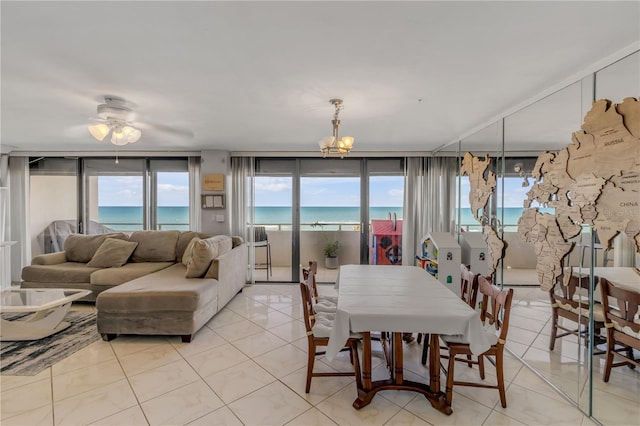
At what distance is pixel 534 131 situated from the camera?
2.54 metres

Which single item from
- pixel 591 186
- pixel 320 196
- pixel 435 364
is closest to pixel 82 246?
pixel 320 196

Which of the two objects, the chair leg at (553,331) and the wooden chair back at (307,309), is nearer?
the wooden chair back at (307,309)

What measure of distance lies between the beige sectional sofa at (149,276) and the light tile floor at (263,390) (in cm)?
26

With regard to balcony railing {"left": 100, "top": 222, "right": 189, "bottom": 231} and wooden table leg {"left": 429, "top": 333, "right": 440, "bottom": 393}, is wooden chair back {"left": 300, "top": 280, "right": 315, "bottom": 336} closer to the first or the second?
wooden table leg {"left": 429, "top": 333, "right": 440, "bottom": 393}

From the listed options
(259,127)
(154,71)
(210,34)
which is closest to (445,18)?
(210,34)

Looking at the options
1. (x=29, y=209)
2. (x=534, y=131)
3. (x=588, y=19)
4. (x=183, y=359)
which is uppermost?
(x=588, y=19)

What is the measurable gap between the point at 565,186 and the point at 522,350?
1589mm

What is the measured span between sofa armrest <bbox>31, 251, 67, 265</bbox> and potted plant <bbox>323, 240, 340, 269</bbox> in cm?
436

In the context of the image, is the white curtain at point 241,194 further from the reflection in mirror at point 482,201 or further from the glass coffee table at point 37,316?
the reflection in mirror at point 482,201

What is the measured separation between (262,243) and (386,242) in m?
2.31

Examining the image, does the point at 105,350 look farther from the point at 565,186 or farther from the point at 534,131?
the point at 534,131

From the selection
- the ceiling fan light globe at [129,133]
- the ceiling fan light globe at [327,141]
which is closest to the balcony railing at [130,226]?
the ceiling fan light globe at [129,133]

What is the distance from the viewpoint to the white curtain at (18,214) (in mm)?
5250

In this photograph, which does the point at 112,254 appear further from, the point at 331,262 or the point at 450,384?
the point at 450,384
